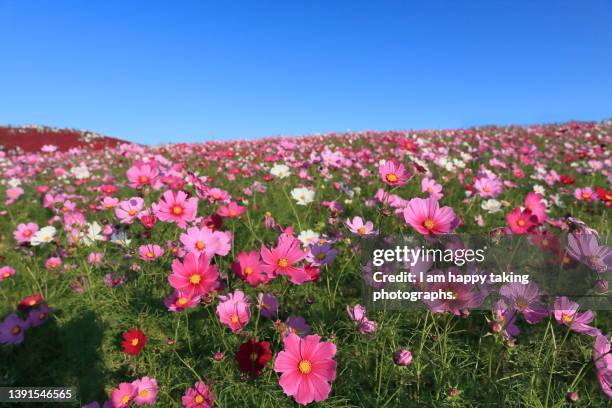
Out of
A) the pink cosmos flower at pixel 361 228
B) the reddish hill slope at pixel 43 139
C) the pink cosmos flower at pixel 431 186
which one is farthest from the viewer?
the reddish hill slope at pixel 43 139

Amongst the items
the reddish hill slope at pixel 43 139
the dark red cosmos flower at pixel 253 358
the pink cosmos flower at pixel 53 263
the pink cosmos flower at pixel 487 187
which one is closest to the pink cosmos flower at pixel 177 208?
the dark red cosmos flower at pixel 253 358

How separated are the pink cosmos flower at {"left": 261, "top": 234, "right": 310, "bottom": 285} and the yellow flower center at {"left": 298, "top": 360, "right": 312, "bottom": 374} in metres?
0.31

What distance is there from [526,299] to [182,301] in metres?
1.36

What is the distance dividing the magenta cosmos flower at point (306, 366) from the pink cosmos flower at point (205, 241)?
658mm

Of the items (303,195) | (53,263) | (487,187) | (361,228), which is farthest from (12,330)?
(487,187)

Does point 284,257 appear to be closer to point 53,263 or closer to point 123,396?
point 123,396

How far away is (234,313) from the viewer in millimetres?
1428

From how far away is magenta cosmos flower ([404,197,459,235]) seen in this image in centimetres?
134

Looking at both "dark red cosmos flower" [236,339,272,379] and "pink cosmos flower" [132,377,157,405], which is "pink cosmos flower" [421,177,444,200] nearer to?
"dark red cosmos flower" [236,339,272,379]

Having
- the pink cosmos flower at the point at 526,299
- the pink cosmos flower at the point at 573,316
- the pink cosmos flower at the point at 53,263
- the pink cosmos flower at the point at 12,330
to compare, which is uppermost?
the pink cosmos flower at the point at 526,299

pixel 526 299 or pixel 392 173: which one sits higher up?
pixel 392 173

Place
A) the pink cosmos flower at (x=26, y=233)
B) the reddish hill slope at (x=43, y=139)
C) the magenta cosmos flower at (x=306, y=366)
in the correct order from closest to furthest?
the magenta cosmos flower at (x=306, y=366), the pink cosmos flower at (x=26, y=233), the reddish hill slope at (x=43, y=139)

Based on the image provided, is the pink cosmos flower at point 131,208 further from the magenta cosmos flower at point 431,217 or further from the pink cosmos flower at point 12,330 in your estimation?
the magenta cosmos flower at point 431,217

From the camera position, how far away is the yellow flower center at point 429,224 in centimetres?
136
